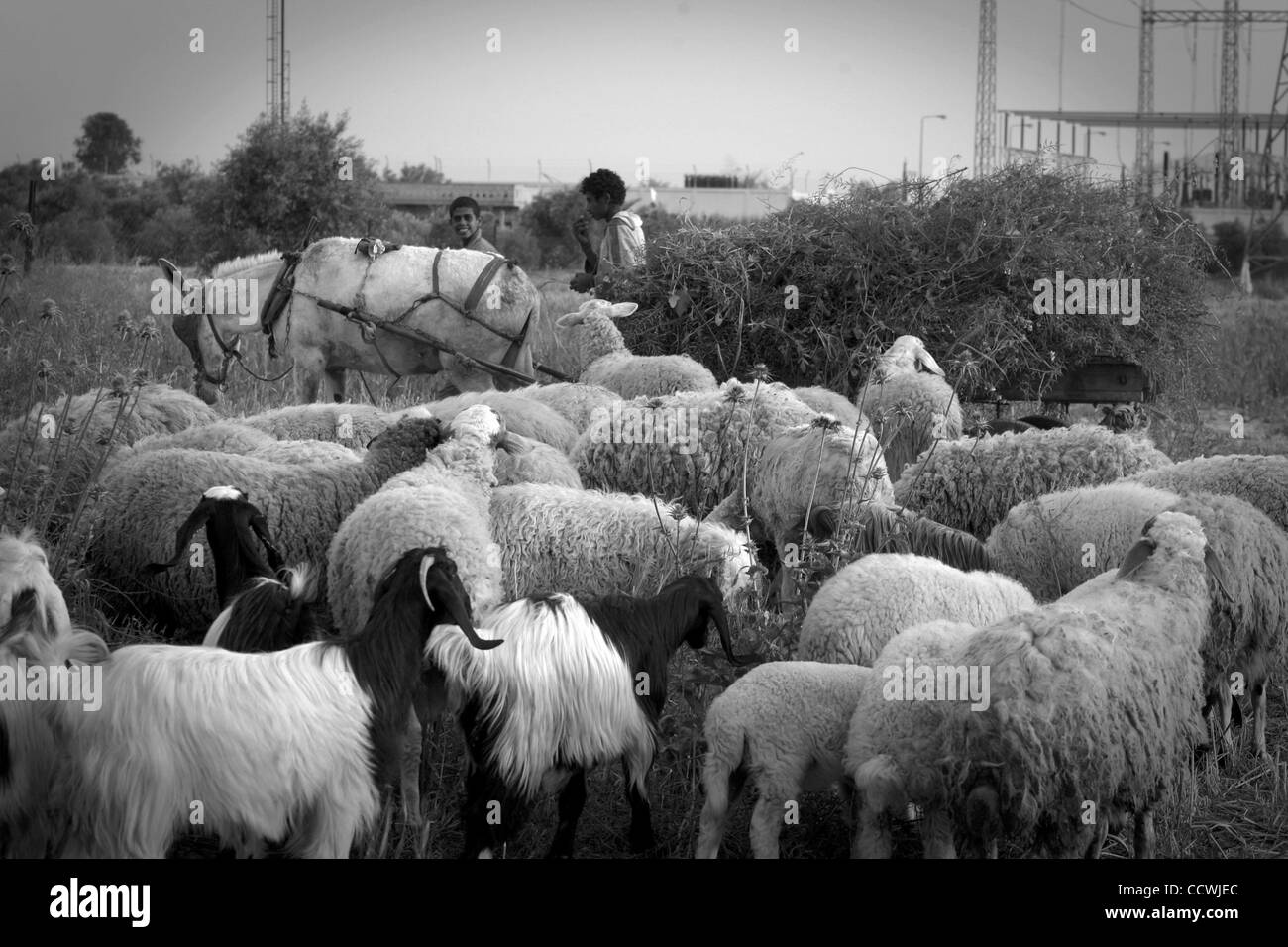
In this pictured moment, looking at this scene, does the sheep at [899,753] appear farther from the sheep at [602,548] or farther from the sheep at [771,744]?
the sheep at [602,548]

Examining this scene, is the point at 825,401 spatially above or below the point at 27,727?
above

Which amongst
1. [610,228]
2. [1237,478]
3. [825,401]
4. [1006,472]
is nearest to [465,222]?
[610,228]

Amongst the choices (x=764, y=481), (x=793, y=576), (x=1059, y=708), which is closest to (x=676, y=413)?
(x=764, y=481)

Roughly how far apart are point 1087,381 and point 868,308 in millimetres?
1729

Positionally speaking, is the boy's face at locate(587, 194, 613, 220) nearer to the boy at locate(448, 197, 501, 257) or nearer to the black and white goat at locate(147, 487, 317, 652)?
the boy at locate(448, 197, 501, 257)

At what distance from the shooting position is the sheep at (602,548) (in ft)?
18.9

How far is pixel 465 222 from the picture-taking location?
13039mm

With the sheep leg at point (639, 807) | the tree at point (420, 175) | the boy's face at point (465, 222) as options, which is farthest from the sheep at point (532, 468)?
the tree at point (420, 175)

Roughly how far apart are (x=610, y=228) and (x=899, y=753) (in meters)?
8.71

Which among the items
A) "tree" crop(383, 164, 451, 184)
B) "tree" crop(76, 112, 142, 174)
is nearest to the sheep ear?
"tree" crop(76, 112, 142, 174)

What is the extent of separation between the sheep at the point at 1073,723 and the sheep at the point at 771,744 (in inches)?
17.7

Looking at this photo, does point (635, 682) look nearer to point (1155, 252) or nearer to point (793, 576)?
point (793, 576)

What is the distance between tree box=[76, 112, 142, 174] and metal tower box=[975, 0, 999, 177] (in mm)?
14152

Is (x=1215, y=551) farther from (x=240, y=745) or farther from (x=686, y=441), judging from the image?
(x=240, y=745)
